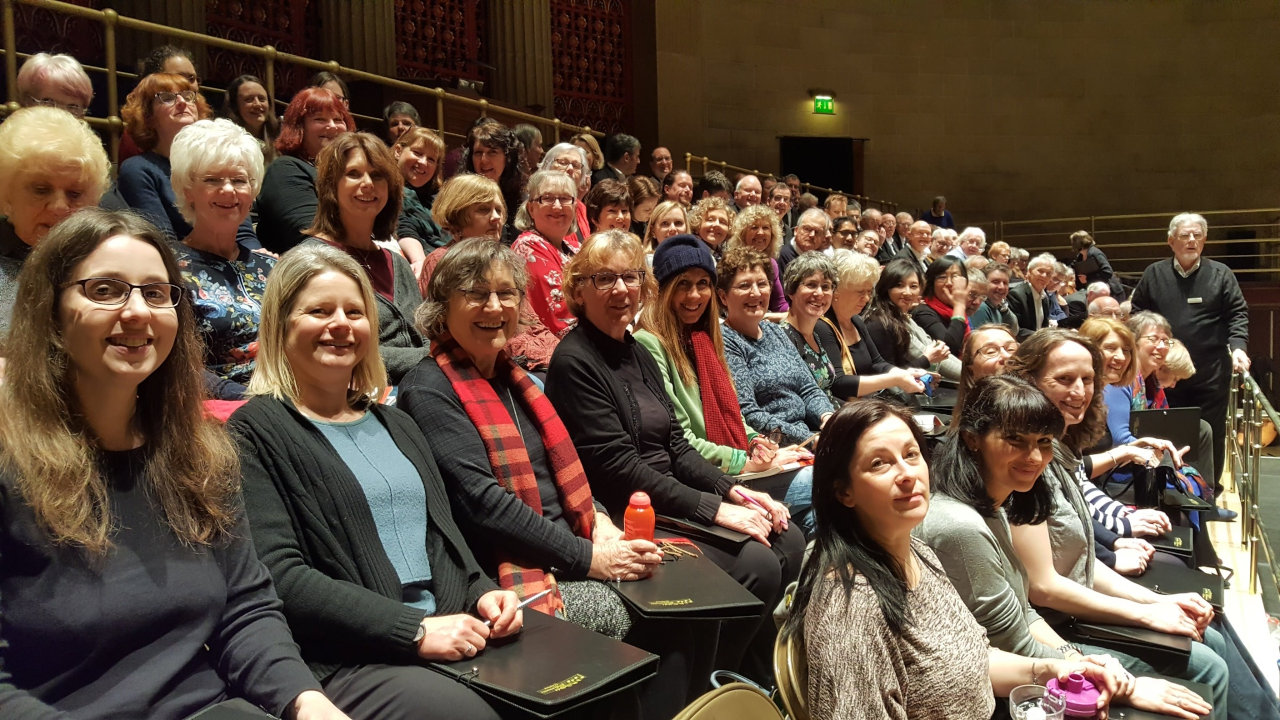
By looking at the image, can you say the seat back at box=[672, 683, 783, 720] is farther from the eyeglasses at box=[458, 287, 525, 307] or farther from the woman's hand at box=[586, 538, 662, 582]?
the eyeglasses at box=[458, 287, 525, 307]

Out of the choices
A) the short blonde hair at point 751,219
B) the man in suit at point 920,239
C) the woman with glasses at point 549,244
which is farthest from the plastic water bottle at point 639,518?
the man in suit at point 920,239

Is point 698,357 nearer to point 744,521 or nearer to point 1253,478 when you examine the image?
point 744,521

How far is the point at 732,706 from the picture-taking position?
143 cm

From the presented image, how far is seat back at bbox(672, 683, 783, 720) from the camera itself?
1.39 meters

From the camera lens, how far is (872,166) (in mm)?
14195

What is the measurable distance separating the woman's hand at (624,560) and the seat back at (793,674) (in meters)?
0.58

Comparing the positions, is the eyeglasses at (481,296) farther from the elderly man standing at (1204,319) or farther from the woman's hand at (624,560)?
the elderly man standing at (1204,319)

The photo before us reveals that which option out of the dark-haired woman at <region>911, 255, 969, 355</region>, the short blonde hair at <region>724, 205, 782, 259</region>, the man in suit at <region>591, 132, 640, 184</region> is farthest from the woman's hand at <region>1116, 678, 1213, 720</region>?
the man in suit at <region>591, 132, 640, 184</region>

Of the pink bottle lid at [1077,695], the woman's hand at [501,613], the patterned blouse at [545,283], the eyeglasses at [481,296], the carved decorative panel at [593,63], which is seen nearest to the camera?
the woman's hand at [501,613]

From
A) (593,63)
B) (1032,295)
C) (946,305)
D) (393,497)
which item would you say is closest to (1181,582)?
(393,497)

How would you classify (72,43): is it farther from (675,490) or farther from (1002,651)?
(1002,651)

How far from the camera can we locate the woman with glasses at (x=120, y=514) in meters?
1.38

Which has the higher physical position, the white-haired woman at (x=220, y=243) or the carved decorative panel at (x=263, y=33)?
the carved decorative panel at (x=263, y=33)

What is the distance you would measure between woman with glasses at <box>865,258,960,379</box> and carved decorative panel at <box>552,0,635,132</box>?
18.6 feet
